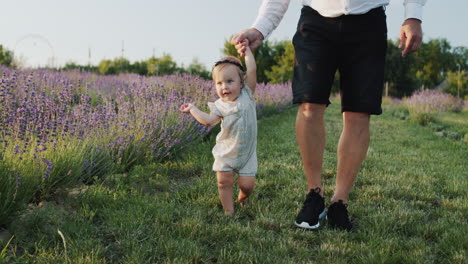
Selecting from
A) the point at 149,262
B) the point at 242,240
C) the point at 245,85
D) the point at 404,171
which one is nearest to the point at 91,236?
the point at 149,262

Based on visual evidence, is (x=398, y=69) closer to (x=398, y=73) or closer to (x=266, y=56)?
(x=398, y=73)

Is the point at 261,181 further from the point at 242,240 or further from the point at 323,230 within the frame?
the point at 242,240

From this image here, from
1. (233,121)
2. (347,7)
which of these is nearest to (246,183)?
(233,121)

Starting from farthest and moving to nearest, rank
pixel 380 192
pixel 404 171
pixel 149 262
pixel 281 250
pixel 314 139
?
pixel 404 171, pixel 380 192, pixel 314 139, pixel 281 250, pixel 149 262

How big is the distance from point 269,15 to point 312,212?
132cm

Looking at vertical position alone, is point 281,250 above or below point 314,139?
below

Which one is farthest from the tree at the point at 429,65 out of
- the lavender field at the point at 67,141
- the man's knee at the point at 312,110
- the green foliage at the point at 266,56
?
the man's knee at the point at 312,110

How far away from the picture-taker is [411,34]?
8.39 feet

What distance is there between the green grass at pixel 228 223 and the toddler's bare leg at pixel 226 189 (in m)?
0.07

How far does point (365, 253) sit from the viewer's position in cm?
237

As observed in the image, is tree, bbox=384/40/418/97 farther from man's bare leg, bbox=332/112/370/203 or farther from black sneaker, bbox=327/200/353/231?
black sneaker, bbox=327/200/353/231

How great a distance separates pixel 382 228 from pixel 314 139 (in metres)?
0.69

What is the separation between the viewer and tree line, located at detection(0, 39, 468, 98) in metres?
32.1

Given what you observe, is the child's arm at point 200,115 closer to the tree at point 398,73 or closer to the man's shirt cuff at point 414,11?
the man's shirt cuff at point 414,11
